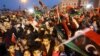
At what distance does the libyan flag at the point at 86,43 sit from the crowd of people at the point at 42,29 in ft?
0.20

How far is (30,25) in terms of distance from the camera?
2.72 metres

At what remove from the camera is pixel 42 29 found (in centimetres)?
266

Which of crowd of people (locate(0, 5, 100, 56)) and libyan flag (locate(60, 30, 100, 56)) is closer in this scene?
libyan flag (locate(60, 30, 100, 56))

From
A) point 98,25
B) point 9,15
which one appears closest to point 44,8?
point 9,15

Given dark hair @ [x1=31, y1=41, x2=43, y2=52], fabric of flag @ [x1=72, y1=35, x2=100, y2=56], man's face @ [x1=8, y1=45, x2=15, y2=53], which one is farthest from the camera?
man's face @ [x1=8, y1=45, x2=15, y2=53]

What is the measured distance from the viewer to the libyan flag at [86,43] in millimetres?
2314

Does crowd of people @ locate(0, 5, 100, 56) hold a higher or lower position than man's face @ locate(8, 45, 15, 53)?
higher

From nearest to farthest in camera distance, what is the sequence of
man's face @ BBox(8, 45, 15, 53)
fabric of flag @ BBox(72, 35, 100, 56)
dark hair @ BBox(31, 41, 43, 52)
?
fabric of flag @ BBox(72, 35, 100, 56) → dark hair @ BBox(31, 41, 43, 52) → man's face @ BBox(8, 45, 15, 53)

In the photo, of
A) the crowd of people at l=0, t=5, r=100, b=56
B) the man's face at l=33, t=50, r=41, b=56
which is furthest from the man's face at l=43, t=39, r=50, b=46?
the man's face at l=33, t=50, r=41, b=56

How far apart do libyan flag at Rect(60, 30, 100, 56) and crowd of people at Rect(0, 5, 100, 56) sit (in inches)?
2.4

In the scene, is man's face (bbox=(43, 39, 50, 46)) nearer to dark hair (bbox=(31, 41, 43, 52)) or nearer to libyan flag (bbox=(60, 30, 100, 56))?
dark hair (bbox=(31, 41, 43, 52))

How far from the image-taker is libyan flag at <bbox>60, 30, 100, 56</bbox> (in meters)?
2.31

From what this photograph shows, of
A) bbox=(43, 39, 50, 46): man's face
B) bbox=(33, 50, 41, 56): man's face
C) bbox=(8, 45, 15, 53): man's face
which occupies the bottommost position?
bbox=(33, 50, 41, 56): man's face

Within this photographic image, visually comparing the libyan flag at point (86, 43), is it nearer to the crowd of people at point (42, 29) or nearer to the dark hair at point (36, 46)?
the crowd of people at point (42, 29)
